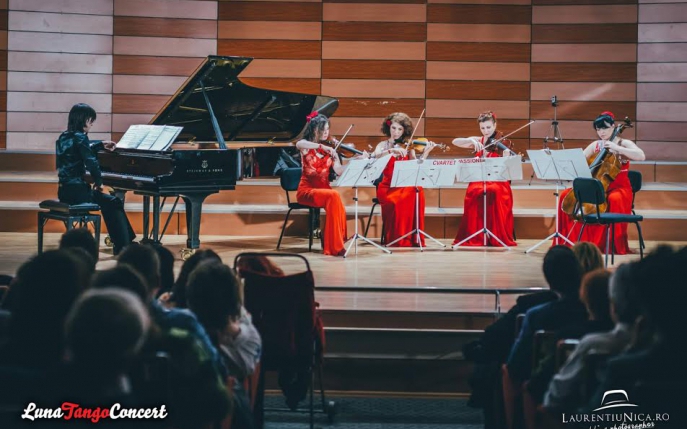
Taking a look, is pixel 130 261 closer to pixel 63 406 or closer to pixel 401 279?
pixel 63 406

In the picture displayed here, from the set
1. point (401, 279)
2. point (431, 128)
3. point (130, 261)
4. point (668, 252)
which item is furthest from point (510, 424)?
point (431, 128)

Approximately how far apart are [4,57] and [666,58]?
22.4 feet

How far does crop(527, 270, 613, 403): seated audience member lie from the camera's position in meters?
2.79

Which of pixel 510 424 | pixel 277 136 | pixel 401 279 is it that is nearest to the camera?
pixel 510 424

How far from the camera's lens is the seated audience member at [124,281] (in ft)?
8.32

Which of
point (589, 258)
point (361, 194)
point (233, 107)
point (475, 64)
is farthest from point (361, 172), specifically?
point (475, 64)

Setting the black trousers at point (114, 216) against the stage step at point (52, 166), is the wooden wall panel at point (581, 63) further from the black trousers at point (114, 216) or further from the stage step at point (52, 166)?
the black trousers at point (114, 216)

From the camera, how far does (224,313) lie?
2.83m

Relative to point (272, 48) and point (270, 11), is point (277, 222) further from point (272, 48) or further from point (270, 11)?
point (270, 11)

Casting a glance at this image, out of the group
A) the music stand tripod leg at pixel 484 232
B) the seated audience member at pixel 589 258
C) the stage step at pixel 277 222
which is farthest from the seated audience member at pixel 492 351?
the stage step at pixel 277 222

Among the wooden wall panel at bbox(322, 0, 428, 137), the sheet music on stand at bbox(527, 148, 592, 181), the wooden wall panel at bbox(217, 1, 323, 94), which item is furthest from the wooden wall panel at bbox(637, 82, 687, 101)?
the sheet music on stand at bbox(527, 148, 592, 181)

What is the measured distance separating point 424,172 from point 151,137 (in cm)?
200

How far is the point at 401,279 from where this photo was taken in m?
5.60

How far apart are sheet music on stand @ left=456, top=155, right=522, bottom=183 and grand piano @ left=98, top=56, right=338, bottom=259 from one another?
155 cm
